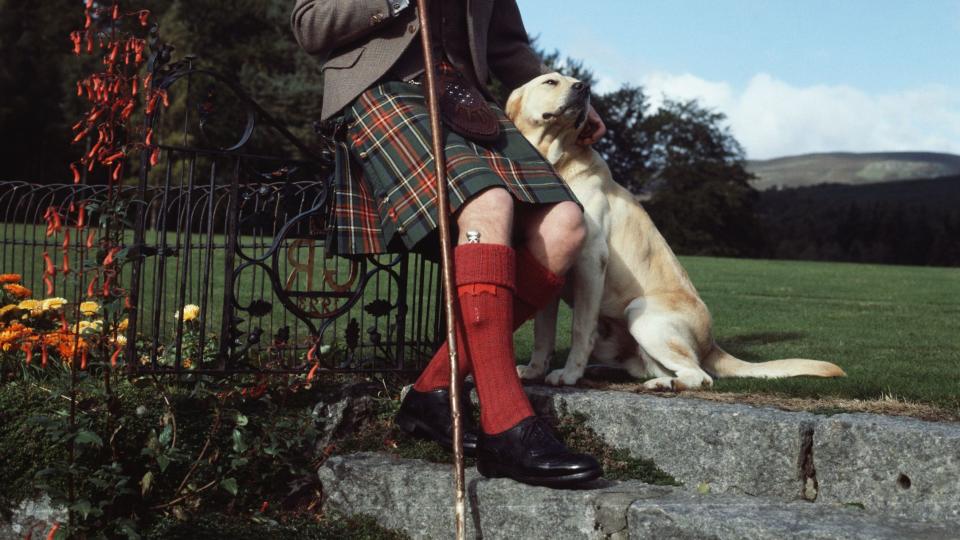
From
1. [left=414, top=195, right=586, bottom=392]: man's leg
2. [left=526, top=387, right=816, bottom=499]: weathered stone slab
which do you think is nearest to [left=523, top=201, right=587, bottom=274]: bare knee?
[left=414, top=195, right=586, bottom=392]: man's leg

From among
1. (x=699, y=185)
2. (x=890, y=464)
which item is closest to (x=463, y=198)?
(x=890, y=464)

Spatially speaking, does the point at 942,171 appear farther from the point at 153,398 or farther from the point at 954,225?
the point at 153,398

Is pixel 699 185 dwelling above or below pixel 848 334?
above

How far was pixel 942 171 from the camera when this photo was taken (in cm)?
10156

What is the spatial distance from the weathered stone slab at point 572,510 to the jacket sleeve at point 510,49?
5.77 feet

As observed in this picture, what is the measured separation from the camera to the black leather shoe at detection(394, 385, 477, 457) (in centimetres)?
330

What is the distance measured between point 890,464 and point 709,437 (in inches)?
22.2

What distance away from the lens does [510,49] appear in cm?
407

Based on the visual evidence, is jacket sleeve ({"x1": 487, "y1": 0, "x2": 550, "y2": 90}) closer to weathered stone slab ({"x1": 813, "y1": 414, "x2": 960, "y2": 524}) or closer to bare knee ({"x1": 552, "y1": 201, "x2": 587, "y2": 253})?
bare knee ({"x1": 552, "y1": 201, "x2": 587, "y2": 253})

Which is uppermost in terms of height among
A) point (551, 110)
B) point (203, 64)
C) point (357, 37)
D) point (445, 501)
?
point (203, 64)

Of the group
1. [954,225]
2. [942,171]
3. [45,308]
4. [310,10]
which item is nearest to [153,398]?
[45,308]

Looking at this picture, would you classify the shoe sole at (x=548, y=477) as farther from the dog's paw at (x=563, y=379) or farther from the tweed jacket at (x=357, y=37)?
the tweed jacket at (x=357, y=37)

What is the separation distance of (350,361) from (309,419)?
30 cm

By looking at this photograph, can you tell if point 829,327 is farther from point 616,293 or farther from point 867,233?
point 867,233
